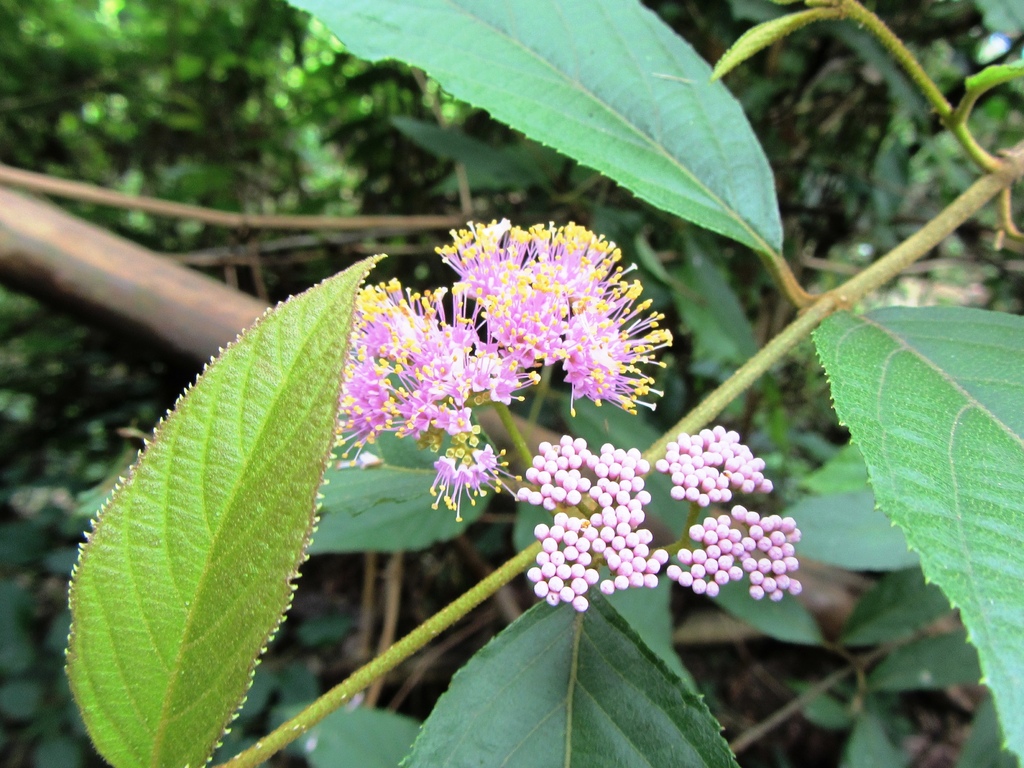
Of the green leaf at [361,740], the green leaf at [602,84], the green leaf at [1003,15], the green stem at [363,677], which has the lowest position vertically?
the green leaf at [361,740]

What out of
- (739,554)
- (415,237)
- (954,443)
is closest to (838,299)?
(954,443)

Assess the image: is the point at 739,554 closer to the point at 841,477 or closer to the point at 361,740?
the point at 361,740

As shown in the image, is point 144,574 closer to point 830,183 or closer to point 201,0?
point 830,183

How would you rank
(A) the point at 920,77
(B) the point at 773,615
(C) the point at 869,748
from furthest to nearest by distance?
1. (C) the point at 869,748
2. (B) the point at 773,615
3. (A) the point at 920,77

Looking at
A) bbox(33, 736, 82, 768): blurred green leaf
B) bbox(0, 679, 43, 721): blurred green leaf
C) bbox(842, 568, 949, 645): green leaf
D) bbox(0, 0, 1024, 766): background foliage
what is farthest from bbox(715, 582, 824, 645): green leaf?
bbox(0, 679, 43, 721): blurred green leaf

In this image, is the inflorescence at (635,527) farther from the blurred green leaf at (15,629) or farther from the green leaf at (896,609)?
the blurred green leaf at (15,629)

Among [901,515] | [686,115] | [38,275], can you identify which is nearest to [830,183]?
[686,115]

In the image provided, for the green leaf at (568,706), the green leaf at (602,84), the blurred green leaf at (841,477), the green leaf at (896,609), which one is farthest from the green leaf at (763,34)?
the green leaf at (896,609)
